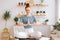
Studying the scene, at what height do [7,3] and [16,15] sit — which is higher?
[7,3]

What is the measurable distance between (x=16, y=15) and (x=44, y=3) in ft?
4.28

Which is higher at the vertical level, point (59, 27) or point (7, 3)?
point (7, 3)

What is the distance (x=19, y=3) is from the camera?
18.5ft

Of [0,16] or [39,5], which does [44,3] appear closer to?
[39,5]

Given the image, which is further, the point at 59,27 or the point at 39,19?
the point at 39,19

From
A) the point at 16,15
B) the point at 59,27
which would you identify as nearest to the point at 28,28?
the point at 59,27

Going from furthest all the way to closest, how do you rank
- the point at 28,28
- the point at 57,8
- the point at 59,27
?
the point at 57,8 < the point at 28,28 < the point at 59,27

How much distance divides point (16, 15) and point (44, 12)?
1203 millimetres

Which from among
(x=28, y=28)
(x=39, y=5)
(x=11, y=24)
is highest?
(x=39, y=5)

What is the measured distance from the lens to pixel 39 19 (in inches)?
225

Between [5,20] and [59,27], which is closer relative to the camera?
[59,27]

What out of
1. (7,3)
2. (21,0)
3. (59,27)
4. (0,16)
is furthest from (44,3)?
(59,27)

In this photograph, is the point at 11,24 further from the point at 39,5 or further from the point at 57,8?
the point at 57,8

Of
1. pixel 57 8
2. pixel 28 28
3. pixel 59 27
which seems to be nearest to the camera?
pixel 59 27
